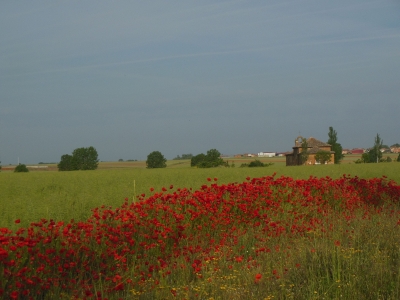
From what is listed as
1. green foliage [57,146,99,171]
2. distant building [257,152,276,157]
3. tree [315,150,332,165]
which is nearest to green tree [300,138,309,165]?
tree [315,150,332,165]

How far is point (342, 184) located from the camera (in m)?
12.7

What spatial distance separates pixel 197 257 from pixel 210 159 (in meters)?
47.2

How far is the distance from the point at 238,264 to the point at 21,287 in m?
2.85

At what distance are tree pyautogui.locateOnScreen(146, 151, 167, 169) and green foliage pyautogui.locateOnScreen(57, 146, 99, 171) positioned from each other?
808 cm

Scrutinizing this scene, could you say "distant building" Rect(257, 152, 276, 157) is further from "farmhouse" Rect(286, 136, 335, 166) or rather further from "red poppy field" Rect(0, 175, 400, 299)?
"red poppy field" Rect(0, 175, 400, 299)

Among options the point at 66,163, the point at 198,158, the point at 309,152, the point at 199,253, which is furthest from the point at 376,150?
the point at 199,253

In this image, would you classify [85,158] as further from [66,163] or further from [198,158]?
[198,158]

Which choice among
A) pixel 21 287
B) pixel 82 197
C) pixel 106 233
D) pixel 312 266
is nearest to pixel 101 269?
pixel 106 233

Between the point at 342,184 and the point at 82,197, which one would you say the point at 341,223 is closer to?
the point at 342,184

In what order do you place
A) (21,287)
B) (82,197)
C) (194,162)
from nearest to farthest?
(21,287)
(82,197)
(194,162)

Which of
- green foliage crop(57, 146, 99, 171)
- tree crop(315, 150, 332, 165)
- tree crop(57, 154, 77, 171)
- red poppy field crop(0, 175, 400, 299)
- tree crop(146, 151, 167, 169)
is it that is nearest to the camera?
red poppy field crop(0, 175, 400, 299)

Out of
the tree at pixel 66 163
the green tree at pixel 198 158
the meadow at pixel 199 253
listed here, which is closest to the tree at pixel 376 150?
the green tree at pixel 198 158

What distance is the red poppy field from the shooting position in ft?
15.9

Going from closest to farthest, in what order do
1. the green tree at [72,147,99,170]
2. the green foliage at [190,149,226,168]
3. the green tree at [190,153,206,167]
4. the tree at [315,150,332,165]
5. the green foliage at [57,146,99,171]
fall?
the green foliage at [190,149,226,168], the green foliage at [57,146,99,171], the green tree at [72,147,99,170], the green tree at [190,153,206,167], the tree at [315,150,332,165]
